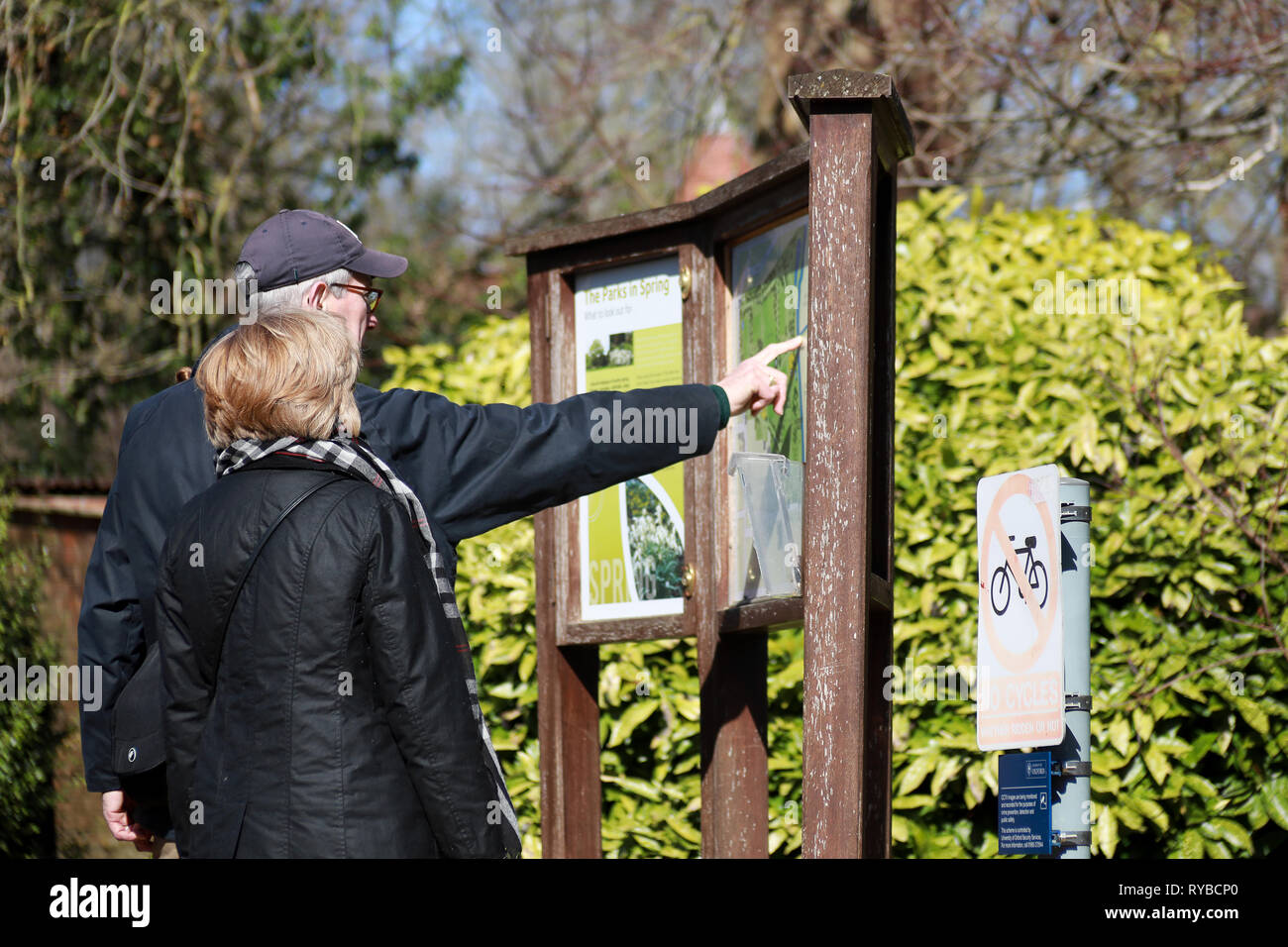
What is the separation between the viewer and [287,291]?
124 inches

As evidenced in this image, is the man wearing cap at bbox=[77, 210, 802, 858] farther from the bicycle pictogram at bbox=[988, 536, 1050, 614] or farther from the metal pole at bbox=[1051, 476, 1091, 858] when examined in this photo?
the metal pole at bbox=[1051, 476, 1091, 858]

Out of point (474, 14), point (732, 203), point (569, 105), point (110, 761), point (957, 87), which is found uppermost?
point (474, 14)

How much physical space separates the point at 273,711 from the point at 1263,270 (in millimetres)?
13952

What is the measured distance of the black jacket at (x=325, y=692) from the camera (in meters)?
2.50

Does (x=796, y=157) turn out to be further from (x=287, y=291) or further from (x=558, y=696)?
(x=558, y=696)

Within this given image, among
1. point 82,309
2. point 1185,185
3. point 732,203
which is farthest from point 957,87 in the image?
point 82,309

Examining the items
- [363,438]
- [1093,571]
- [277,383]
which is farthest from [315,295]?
[1093,571]

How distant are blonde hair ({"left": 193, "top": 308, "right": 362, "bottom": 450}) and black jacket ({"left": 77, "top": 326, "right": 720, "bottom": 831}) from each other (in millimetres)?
254

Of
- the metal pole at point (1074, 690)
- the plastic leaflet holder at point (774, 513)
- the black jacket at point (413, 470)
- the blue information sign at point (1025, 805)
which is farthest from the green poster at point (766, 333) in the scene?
the blue information sign at point (1025, 805)

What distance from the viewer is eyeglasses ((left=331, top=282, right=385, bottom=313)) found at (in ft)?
10.5

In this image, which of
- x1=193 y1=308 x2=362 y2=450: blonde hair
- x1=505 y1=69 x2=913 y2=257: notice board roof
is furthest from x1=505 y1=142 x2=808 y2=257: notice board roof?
x1=193 y1=308 x2=362 y2=450: blonde hair

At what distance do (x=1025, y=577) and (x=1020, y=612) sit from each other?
8 centimetres
